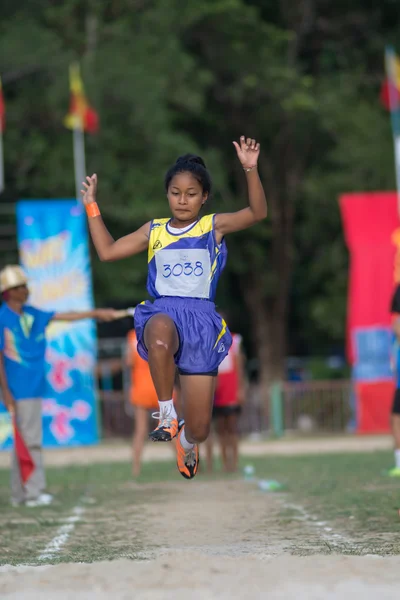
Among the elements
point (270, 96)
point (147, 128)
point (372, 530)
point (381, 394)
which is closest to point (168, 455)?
point (381, 394)

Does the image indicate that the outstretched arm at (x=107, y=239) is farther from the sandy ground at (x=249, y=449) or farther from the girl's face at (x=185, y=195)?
the sandy ground at (x=249, y=449)

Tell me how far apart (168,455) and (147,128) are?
28.7ft

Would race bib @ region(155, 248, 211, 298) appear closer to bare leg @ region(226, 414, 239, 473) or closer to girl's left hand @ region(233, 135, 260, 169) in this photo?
girl's left hand @ region(233, 135, 260, 169)

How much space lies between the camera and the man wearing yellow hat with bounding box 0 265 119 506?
11367 millimetres

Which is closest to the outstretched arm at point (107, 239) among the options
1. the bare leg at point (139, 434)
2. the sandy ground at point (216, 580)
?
the sandy ground at point (216, 580)

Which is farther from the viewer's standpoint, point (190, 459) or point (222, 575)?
point (190, 459)

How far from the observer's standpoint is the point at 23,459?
11.3m

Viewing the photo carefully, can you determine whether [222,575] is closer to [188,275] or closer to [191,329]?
[191,329]

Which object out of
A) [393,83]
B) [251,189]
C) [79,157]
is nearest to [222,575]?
[251,189]

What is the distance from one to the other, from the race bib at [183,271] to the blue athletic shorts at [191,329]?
0.18 ft

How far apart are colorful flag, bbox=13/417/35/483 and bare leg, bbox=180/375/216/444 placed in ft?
14.0

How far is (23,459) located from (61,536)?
316cm

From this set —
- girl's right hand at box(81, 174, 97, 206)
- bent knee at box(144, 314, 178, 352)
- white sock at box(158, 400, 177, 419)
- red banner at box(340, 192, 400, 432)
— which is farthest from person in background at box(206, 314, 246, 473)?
red banner at box(340, 192, 400, 432)

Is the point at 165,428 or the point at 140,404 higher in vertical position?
the point at 165,428
